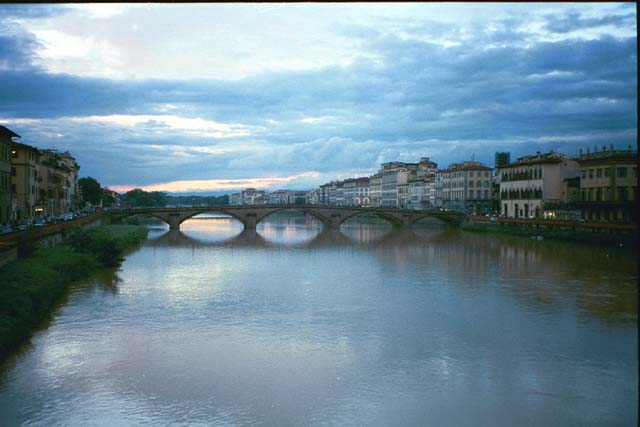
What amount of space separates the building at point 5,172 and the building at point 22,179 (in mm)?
3683

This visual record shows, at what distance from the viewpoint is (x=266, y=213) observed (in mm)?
49469

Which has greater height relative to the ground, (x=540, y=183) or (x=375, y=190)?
(x=375, y=190)

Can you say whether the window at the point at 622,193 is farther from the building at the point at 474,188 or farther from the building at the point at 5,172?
the building at the point at 5,172

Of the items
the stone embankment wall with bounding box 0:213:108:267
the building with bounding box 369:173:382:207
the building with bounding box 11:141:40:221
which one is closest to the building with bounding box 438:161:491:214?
the building with bounding box 369:173:382:207

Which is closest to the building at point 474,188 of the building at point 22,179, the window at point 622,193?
the window at point 622,193

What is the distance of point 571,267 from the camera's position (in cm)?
2373

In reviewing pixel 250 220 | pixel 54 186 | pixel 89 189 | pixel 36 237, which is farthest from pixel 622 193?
pixel 89 189

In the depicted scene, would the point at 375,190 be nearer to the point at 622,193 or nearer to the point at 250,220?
the point at 250,220

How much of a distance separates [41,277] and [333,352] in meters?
8.77

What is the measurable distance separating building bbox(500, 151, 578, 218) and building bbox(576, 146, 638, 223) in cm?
434

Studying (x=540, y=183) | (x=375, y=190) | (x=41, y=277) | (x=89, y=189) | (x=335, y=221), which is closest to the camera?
(x=41, y=277)

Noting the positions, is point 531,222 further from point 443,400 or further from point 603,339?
point 443,400

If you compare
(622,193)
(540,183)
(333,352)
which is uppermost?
(540,183)

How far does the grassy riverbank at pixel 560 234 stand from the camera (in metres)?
29.4
